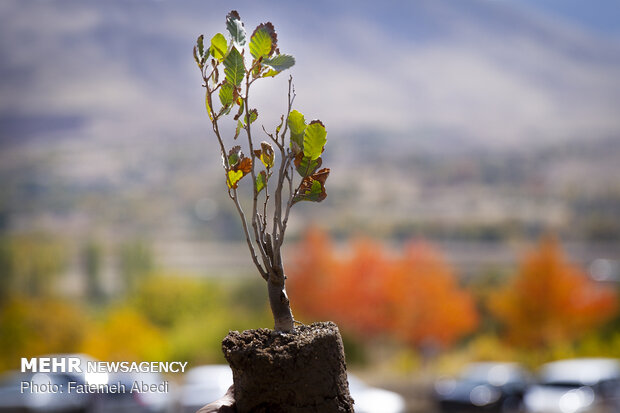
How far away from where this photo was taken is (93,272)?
91.1m

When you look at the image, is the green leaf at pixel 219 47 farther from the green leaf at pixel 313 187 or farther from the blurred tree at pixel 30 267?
the blurred tree at pixel 30 267

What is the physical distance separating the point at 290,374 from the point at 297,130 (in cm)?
75

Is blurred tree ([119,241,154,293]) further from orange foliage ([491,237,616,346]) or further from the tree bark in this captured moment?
the tree bark

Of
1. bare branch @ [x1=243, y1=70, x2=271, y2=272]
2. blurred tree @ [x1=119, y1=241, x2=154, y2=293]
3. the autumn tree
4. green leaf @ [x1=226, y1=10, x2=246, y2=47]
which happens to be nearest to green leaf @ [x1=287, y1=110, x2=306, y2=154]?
the autumn tree

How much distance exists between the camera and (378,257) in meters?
57.5

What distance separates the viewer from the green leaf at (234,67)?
250 centimetres

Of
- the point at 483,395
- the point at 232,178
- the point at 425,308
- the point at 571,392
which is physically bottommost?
the point at 232,178

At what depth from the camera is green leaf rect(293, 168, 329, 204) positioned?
2.50 metres

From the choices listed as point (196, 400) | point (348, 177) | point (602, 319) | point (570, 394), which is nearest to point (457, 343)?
point (602, 319)

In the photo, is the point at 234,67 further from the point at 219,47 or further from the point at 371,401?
the point at 371,401

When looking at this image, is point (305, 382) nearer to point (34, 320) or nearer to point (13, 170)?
point (34, 320)

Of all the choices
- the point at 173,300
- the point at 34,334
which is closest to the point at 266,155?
the point at 34,334

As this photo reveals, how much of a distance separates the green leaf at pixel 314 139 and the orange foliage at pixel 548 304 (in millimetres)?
45774

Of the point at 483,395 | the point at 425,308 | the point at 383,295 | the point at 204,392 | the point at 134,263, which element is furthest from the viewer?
the point at 134,263
